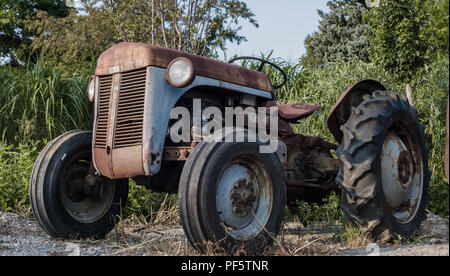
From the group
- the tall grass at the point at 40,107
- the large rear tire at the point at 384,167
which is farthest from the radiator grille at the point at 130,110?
the tall grass at the point at 40,107

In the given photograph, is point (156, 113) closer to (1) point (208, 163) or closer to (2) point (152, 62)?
(2) point (152, 62)

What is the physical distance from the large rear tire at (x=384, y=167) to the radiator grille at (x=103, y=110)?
6.02ft

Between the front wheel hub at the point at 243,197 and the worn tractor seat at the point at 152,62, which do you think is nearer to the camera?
the front wheel hub at the point at 243,197

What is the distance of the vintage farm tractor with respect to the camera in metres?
3.38

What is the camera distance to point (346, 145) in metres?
3.87

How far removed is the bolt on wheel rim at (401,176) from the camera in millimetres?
4027

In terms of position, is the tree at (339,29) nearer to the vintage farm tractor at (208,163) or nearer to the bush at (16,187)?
the bush at (16,187)

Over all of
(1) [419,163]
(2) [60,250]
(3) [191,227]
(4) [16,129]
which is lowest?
(2) [60,250]

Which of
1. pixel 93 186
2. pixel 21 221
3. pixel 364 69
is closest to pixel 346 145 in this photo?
pixel 93 186

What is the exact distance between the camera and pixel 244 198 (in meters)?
3.51

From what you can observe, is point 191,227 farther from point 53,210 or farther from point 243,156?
point 53,210

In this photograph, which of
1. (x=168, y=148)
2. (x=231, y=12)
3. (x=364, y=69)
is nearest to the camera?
(x=168, y=148)
